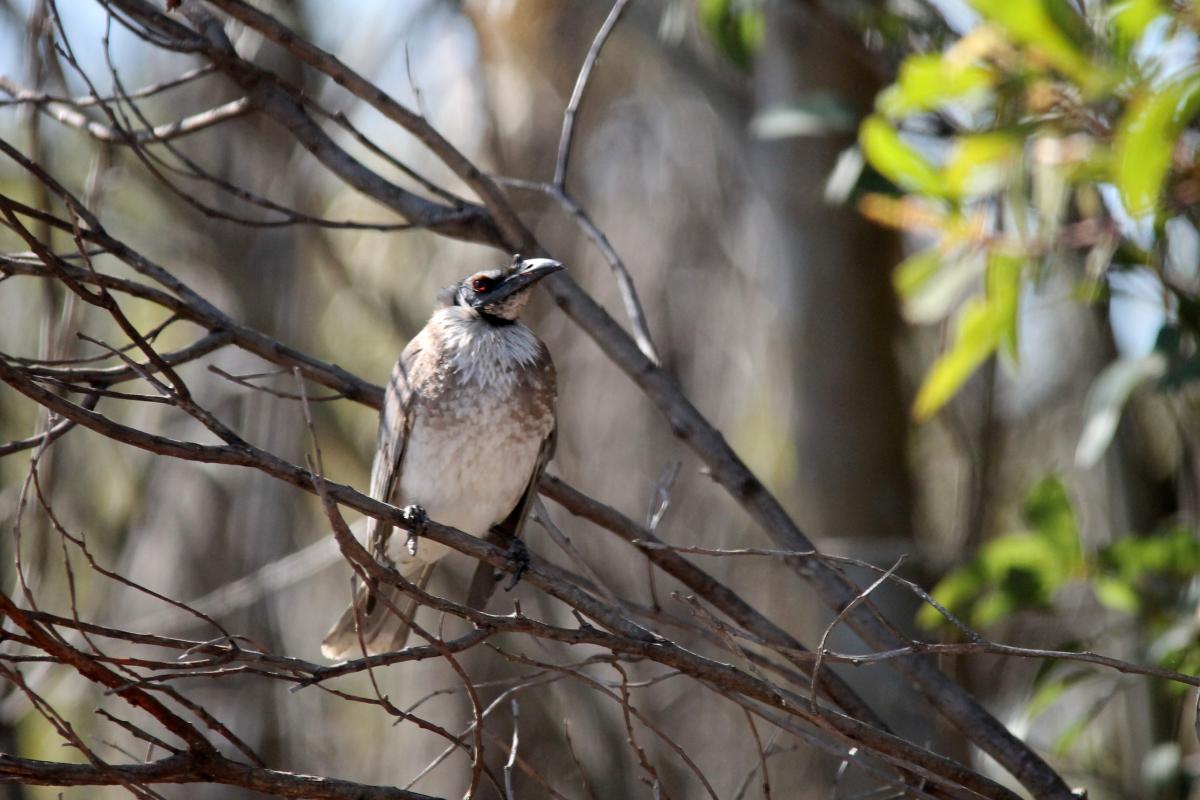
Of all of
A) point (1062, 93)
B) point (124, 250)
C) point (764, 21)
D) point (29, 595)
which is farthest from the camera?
point (764, 21)

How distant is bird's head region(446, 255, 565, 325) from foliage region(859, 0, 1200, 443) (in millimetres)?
1228

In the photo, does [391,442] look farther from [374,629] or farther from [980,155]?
[980,155]

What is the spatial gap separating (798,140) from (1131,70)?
2757mm

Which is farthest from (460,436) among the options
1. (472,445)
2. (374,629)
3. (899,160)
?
(899,160)

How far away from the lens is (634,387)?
7824 mm

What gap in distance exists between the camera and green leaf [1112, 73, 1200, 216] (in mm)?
2967

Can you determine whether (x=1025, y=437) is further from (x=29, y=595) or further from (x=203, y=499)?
(x=29, y=595)

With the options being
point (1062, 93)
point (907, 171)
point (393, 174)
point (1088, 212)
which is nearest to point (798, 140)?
point (1088, 212)

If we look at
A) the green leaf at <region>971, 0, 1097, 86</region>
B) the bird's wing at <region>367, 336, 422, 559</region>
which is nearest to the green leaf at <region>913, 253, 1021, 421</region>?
the green leaf at <region>971, 0, 1097, 86</region>

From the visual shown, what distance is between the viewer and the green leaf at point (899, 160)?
13.0 feet

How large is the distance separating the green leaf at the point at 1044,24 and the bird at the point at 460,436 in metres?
1.57

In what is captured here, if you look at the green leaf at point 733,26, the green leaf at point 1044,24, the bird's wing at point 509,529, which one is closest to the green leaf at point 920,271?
the green leaf at point 1044,24

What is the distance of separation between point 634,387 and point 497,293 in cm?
342

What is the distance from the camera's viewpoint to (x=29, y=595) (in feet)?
9.14
